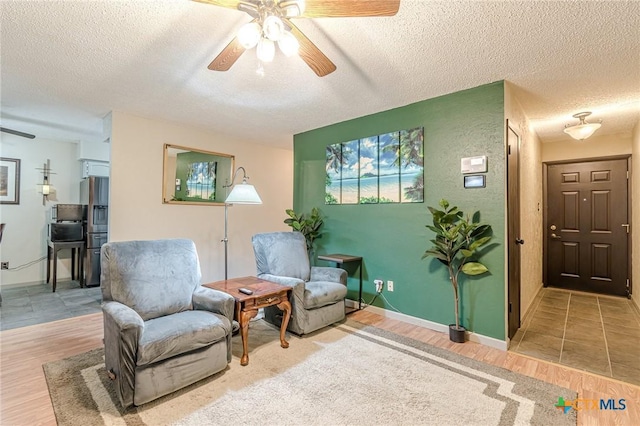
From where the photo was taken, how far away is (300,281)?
280 cm

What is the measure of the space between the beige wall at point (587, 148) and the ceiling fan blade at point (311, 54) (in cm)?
465

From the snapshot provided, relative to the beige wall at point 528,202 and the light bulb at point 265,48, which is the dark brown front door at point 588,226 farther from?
the light bulb at point 265,48

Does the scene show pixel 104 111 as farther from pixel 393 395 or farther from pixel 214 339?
pixel 393 395

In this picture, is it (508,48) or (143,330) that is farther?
(508,48)

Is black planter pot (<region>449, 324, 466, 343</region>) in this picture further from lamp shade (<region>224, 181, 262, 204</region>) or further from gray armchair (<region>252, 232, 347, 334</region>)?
lamp shade (<region>224, 181, 262, 204</region>)

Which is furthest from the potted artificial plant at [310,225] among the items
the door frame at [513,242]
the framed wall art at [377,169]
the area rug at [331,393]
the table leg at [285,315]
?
the door frame at [513,242]

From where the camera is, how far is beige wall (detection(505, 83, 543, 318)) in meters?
3.13

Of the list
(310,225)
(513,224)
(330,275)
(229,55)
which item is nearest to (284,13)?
(229,55)

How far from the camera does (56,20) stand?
1.88m

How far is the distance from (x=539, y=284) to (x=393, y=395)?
13.5 feet

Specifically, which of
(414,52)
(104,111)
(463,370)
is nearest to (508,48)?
(414,52)

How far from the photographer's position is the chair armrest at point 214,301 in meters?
2.21

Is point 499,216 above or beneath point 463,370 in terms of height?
above

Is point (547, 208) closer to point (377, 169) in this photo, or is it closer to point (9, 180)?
point (377, 169)
